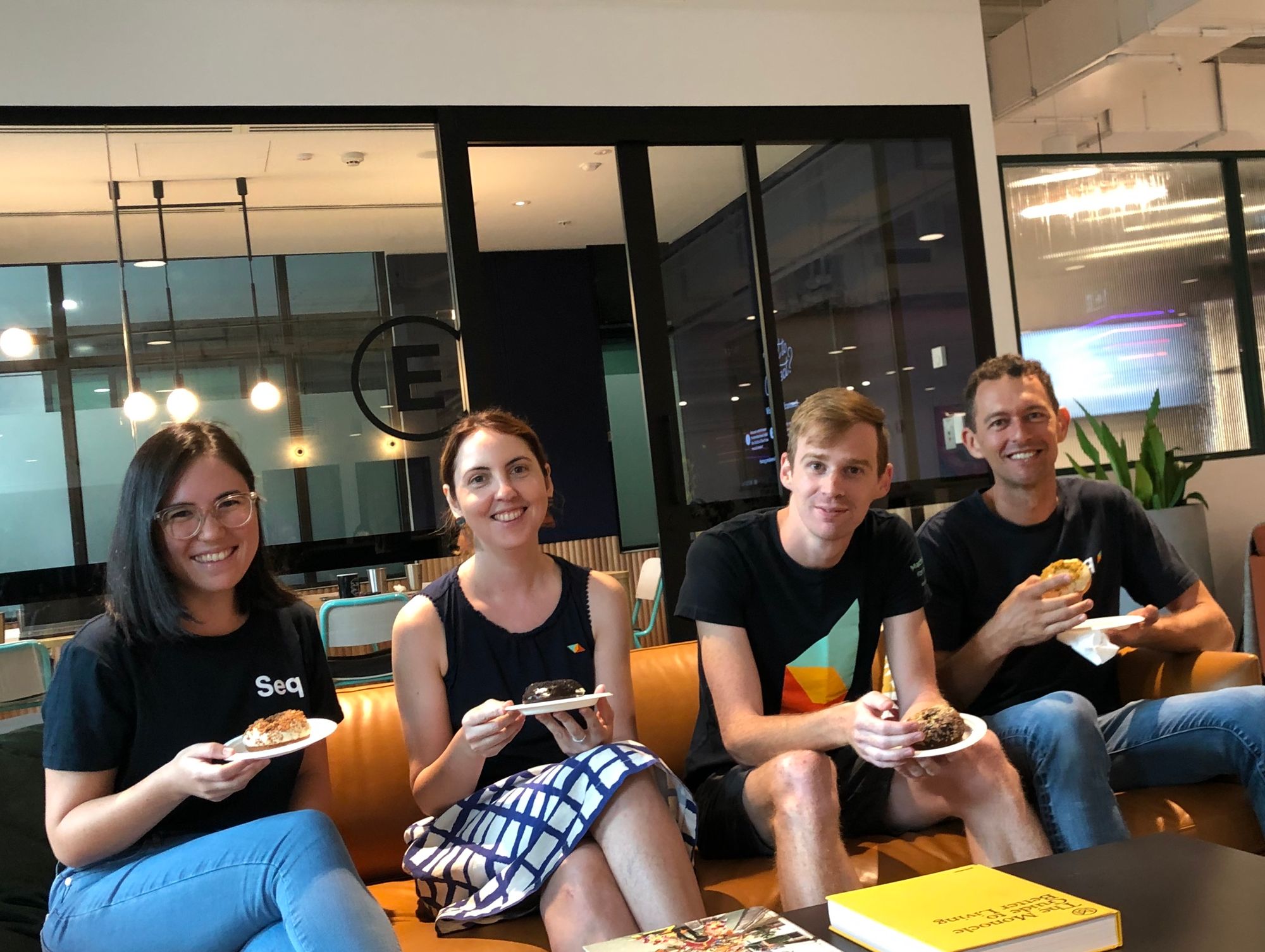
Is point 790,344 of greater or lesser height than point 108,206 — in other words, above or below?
below

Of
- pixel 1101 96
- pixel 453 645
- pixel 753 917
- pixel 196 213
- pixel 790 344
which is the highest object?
pixel 1101 96

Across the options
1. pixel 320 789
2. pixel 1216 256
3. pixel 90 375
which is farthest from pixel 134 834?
pixel 1216 256

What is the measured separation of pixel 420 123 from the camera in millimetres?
4641

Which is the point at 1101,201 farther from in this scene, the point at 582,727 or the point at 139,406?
the point at 582,727

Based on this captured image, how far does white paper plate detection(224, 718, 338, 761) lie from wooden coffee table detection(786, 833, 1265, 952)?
0.71 m

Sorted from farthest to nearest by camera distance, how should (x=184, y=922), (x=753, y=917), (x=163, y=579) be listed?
1. (x=163, y=579)
2. (x=184, y=922)
3. (x=753, y=917)

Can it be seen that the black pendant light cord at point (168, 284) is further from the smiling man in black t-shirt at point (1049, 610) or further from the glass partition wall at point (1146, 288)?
the glass partition wall at point (1146, 288)

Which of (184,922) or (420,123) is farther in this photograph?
(420,123)

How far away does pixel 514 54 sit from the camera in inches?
183

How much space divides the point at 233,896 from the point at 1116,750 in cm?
179

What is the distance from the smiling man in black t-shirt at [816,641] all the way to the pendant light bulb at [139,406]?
9.61 feet

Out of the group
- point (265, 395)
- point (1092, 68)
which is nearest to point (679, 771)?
point (265, 395)

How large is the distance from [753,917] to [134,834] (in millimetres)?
898

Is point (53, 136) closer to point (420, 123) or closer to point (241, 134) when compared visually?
point (241, 134)
